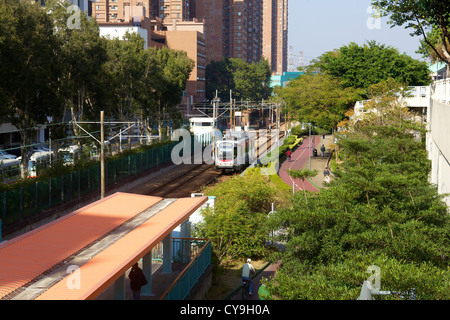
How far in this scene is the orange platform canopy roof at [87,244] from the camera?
30.7 feet

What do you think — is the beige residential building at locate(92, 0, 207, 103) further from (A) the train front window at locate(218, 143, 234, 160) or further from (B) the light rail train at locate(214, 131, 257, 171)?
(A) the train front window at locate(218, 143, 234, 160)

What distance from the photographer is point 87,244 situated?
40.2 feet

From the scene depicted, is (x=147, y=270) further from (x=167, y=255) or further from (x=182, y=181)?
(x=182, y=181)

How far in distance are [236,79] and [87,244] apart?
122248mm

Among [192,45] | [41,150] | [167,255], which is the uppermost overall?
[192,45]

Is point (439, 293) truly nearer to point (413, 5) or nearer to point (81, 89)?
point (413, 5)

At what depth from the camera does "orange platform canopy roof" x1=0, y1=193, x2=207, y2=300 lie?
9367 mm

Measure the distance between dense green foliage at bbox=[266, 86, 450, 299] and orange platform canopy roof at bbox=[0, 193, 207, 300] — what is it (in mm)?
2956

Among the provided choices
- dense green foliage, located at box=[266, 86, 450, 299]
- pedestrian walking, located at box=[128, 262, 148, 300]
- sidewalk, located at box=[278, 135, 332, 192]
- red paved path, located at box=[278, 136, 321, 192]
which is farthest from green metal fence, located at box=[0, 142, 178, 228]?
dense green foliage, located at box=[266, 86, 450, 299]

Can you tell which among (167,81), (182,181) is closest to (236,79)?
(167,81)

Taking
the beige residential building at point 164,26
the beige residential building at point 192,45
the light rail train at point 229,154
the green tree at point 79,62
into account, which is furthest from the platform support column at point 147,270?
the beige residential building at point 192,45

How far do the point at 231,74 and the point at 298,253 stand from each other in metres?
124

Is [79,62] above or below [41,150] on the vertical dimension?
above
